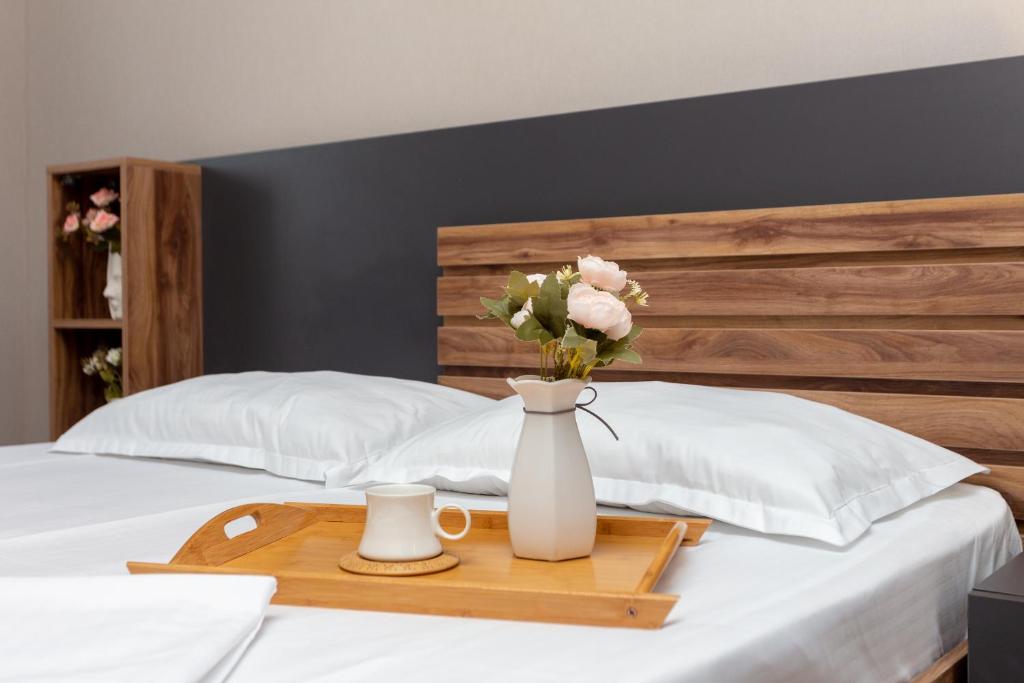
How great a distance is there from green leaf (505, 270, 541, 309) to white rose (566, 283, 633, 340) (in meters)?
0.07

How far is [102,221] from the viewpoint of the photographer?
3117mm

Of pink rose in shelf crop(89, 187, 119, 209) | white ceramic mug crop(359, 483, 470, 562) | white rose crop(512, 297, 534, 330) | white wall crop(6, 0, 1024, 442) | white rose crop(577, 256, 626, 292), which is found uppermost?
white wall crop(6, 0, 1024, 442)

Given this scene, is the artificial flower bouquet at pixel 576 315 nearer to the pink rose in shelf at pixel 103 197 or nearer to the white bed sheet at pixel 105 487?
the white bed sheet at pixel 105 487

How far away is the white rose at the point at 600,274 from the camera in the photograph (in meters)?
1.25

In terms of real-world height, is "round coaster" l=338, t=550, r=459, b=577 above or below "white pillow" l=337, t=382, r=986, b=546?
below

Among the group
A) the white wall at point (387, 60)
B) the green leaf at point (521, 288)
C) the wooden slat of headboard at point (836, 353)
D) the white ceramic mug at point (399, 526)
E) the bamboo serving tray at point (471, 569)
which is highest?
the white wall at point (387, 60)

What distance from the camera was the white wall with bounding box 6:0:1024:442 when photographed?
228 cm

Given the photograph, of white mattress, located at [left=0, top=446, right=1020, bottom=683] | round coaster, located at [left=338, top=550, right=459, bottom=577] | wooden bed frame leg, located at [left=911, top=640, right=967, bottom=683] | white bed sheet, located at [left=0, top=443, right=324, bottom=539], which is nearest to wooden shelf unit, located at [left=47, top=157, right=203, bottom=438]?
white bed sheet, located at [left=0, top=443, right=324, bottom=539]

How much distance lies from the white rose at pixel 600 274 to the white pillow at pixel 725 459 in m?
Answer: 0.46

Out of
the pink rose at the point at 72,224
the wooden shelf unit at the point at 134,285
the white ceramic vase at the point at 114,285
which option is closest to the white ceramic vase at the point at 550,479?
the wooden shelf unit at the point at 134,285

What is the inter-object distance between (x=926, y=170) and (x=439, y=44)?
1.37 meters

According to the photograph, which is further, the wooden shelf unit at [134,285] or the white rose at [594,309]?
the wooden shelf unit at [134,285]

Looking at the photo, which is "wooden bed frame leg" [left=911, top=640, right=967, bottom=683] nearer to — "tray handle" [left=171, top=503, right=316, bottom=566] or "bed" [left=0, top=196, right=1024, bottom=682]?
"bed" [left=0, top=196, right=1024, bottom=682]

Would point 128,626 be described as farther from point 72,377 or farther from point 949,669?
point 72,377
